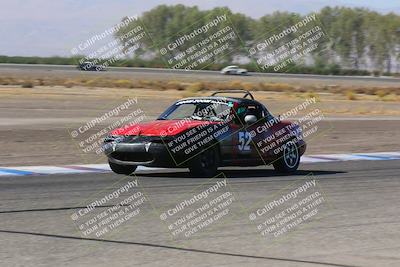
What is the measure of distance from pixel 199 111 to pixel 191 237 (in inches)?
229

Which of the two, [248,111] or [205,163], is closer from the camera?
[205,163]

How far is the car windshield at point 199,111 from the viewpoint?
43.9ft

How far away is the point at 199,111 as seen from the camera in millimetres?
13523

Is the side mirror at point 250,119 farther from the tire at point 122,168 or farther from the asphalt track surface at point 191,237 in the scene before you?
the tire at point 122,168

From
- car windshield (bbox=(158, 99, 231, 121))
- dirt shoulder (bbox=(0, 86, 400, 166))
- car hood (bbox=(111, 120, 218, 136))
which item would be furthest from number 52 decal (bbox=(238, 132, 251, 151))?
dirt shoulder (bbox=(0, 86, 400, 166))

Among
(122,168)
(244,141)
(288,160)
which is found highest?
(122,168)

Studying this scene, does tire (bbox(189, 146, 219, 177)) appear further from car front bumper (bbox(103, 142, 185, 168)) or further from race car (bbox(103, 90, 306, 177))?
car front bumper (bbox(103, 142, 185, 168))

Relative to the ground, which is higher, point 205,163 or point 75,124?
point 75,124

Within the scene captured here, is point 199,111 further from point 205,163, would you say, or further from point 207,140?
point 205,163

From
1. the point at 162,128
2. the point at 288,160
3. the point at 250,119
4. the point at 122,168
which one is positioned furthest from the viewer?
the point at 288,160

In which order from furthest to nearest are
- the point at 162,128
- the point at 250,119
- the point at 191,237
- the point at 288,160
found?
the point at 288,160
the point at 250,119
the point at 162,128
the point at 191,237

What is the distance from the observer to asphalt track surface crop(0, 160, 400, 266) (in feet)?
22.5

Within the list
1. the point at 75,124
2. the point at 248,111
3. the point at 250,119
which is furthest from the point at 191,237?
the point at 75,124

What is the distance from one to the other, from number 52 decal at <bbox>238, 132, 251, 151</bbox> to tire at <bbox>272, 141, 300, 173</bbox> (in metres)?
1.00
